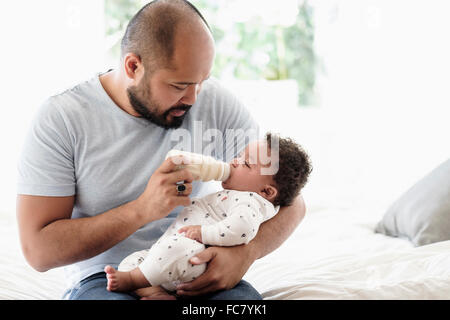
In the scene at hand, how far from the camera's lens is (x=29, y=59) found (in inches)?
111

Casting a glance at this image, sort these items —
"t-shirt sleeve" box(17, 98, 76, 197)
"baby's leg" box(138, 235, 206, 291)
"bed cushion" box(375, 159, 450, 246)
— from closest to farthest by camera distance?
"baby's leg" box(138, 235, 206, 291), "t-shirt sleeve" box(17, 98, 76, 197), "bed cushion" box(375, 159, 450, 246)

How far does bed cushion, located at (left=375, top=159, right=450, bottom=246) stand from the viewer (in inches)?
65.7

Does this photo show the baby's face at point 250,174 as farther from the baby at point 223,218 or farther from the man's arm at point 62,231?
the man's arm at point 62,231

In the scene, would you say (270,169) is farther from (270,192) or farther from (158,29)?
(158,29)

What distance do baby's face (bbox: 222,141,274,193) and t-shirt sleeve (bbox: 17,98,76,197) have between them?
15.7 inches

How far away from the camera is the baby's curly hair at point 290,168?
1312 mm

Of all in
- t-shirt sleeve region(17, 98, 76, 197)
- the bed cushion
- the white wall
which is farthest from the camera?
the white wall

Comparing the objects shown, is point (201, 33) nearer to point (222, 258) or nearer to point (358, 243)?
→ point (222, 258)

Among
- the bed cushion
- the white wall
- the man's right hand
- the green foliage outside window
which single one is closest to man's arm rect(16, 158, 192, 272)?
the man's right hand

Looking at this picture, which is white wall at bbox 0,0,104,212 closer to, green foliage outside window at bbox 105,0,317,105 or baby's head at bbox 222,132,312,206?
green foliage outside window at bbox 105,0,317,105

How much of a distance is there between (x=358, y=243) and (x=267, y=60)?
2.06m

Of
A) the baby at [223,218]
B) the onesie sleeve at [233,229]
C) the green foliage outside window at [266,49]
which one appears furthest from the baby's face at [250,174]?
the green foliage outside window at [266,49]

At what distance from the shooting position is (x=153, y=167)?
1.36 m

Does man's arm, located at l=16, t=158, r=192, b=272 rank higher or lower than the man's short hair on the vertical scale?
lower
